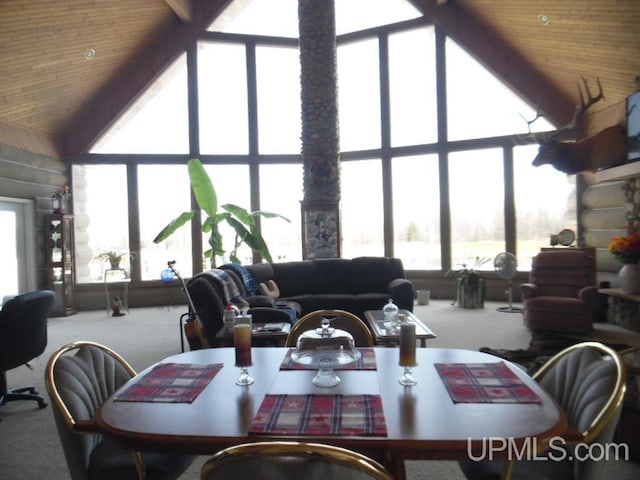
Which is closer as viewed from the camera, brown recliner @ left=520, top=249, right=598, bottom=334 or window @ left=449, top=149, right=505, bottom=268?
brown recliner @ left=520, top=249, right=598, bottom=334

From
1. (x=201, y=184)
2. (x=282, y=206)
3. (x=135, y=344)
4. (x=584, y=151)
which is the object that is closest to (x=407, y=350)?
(x=135, y=344)

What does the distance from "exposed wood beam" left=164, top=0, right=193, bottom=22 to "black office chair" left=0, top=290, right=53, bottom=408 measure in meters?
5.92

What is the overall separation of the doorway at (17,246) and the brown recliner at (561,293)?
722cm

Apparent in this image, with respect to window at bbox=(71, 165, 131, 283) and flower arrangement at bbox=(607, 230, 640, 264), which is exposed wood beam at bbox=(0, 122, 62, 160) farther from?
flower arrangement at bbox=(607, 230, 640, 264)

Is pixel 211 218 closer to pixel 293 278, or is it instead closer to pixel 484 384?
pixel 293 278

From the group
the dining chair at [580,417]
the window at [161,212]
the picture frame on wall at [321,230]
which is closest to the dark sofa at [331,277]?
the picture frame on wall at [321,230]

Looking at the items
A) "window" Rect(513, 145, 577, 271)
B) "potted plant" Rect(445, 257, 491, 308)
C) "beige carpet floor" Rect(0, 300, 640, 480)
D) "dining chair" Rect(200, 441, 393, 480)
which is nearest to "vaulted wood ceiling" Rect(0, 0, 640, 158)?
"window" Rect(513, 145, 577, 271)

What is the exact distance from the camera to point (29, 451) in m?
2.76

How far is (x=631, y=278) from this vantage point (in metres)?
5.12

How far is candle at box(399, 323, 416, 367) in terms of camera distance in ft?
5.56

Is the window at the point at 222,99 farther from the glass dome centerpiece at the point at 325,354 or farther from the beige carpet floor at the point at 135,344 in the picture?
the glass dome centerpiece at the point at 325,354

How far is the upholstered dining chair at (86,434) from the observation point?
1592 millimetres

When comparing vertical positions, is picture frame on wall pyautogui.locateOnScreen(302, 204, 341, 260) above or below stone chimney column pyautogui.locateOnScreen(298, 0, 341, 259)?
below

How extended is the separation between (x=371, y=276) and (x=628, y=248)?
297 cm
